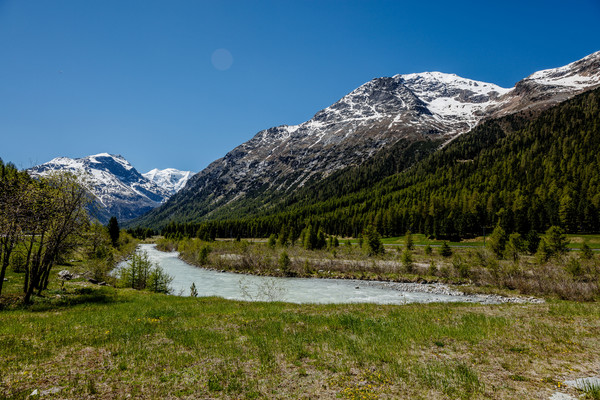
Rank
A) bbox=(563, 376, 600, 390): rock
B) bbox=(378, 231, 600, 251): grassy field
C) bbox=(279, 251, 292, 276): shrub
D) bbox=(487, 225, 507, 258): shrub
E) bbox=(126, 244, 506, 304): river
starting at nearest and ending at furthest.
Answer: bbox=(563, 376, 600, 390): rock → bbox=(126, 244, 506, 304): river → bbox=(487, 225, 507, 258): shrub → bbox=(279, 251, 292, 276): shrub → bbox=(378, 231, 600, 251): grassy field

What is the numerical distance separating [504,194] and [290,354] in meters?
140

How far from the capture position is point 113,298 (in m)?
24.5

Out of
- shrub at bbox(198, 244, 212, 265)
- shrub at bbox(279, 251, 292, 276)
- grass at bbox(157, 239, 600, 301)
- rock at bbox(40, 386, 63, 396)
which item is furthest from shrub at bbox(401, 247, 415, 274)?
rock at bbox(40, 386, 63, 396)

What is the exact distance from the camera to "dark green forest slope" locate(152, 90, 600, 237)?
320 feet

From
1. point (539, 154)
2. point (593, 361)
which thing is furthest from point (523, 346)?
point (539, 154)

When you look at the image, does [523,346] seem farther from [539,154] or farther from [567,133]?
[567,133]

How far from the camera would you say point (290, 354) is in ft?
38.8

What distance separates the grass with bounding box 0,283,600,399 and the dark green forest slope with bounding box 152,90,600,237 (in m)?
103

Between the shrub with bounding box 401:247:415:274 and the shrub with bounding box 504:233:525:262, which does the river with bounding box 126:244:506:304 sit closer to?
the shrub with bounding box 401:247:415:274

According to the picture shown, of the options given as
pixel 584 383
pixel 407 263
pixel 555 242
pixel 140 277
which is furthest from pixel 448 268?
pixel 140 277

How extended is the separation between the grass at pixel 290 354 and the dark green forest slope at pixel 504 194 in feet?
337

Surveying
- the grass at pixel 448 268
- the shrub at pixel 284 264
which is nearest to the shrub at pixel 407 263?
the grass at pixel 448 268

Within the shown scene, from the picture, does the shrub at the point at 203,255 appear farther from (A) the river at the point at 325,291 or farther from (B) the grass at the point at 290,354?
(B) the grass at the point at 290,354

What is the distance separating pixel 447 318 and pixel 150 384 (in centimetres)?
1788
